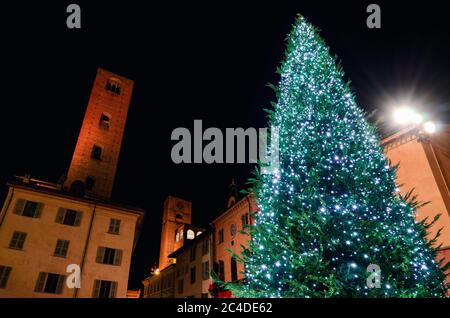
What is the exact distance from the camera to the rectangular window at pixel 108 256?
23844 millimetres

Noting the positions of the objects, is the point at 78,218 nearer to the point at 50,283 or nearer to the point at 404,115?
the point at 50,283

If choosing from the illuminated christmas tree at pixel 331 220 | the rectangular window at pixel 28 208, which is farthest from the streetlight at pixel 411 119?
the rectangular window at pixel 28 208

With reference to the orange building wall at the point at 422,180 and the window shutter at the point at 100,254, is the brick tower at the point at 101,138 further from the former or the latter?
the orange building wall at the point at 422,180

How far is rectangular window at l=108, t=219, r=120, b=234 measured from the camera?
25688 millimetres

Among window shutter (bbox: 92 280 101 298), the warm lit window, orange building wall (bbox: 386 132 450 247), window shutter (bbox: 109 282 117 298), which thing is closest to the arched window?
the warm lit window

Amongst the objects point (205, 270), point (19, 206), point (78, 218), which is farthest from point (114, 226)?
point (205, 270)

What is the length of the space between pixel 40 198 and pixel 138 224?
1034 cm

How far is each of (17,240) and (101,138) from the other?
45.3 ft

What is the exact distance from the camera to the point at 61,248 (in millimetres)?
22688

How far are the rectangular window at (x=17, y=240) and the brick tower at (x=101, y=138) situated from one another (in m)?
6.32

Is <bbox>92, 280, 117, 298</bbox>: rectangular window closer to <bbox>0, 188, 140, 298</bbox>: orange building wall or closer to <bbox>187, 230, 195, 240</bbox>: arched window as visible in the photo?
<bbox>0, 188, 140, 298</bbox>: orange building wall

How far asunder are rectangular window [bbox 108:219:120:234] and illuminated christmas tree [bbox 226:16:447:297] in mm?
22448
